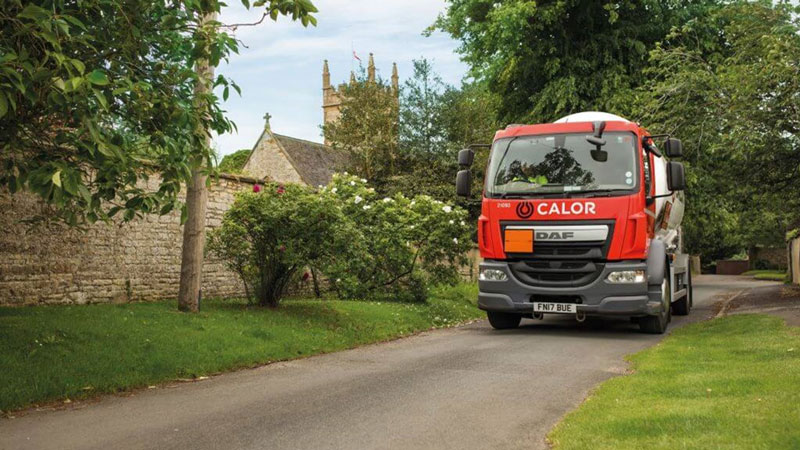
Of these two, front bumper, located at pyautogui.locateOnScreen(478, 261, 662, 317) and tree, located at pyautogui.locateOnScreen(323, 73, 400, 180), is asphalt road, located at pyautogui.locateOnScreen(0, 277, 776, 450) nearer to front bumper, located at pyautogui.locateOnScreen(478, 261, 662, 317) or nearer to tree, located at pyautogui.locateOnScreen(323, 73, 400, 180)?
front bumper, located at pyautogui.locateOnScreen(478, 261, 662, 317)

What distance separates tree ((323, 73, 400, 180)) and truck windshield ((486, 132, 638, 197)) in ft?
58.3

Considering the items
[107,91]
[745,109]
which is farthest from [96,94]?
[745,109]

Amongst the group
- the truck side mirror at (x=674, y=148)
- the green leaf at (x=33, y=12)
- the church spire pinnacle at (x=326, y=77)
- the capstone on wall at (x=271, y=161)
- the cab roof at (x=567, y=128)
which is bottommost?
the truck side mirror at (x=674, y=148)

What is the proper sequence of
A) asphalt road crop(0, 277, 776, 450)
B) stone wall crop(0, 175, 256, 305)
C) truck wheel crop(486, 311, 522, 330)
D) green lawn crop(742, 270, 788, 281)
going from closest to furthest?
asphalt road crop(0, 277, 776, 450), stone wall crop(0, 175, 256, 305), truck wheel crop(486, 311, 522, 330), green lawn crop(742, 270, 788, 281)

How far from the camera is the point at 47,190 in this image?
18.3ft

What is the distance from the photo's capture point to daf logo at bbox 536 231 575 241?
1145cm

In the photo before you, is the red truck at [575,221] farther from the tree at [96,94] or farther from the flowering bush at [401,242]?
the tree at [96,94]

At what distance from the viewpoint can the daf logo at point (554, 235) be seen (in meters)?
11.5

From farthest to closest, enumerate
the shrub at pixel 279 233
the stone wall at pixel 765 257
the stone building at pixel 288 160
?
the stone wall at pixel 765 257
the stone building at pixel 288 160
the shrub at pixel 279 233

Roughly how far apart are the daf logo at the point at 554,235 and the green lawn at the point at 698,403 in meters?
2.22

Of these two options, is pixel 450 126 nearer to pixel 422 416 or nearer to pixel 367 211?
pixel 367 211

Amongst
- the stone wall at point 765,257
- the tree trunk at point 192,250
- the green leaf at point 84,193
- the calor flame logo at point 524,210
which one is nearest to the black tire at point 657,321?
the calor flame logo at point 524,210

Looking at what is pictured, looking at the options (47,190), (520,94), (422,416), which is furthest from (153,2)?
(520,94)

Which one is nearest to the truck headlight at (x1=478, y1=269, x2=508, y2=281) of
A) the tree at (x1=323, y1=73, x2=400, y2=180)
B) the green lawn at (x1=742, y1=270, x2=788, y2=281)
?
the tree at (x1=323, y1=73, x2=400, y2=180)
